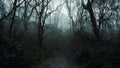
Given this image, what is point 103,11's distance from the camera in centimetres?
1962

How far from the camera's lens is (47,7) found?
99.3ft

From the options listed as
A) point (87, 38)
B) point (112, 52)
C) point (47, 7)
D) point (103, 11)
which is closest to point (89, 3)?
point (103, 11)

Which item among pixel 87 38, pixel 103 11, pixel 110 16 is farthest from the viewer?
pixel 87 38

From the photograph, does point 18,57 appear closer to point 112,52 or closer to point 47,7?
point 112,52

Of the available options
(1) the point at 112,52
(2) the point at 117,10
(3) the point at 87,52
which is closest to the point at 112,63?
(1) the point at 112,52

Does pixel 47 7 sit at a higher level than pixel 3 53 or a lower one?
higher

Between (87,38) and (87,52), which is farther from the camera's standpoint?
(87,38)

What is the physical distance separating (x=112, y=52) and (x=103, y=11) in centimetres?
852

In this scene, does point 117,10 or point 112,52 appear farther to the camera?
point 117,10

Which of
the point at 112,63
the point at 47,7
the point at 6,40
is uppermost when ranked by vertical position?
the point at 47,7

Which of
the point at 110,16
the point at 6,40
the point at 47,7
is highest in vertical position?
the point at 47,7

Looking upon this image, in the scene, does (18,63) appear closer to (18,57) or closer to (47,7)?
(18,57)

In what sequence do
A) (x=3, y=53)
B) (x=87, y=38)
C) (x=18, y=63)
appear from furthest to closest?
1. (x=87, y=38)
2. (x=18, y=63)
3. (x=3, y=53)

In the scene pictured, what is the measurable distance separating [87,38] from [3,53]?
13.2 m
